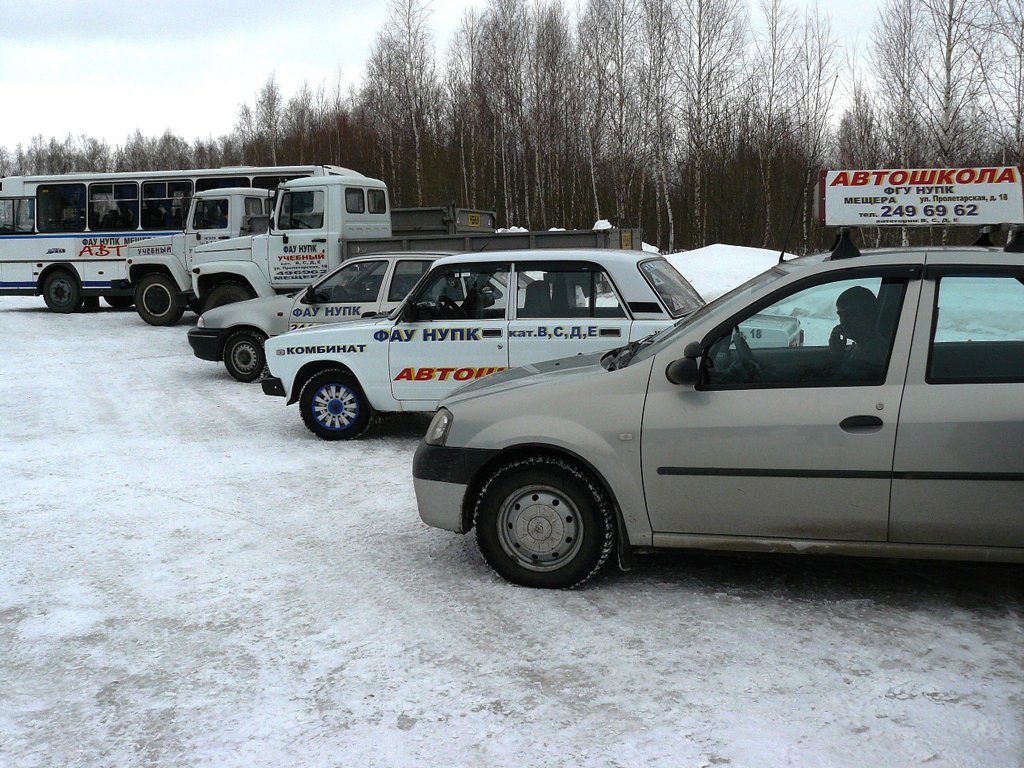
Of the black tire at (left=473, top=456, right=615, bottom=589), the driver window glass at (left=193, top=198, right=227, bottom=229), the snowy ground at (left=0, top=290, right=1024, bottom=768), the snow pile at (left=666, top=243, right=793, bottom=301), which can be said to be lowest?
the snowy ground at (left=0, top=290, right=1024, bottom=768)

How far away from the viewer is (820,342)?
188 inches

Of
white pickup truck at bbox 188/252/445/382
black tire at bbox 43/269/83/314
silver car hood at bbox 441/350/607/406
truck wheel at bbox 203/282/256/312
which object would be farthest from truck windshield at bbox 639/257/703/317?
black tire at bbox 43/269/83/314

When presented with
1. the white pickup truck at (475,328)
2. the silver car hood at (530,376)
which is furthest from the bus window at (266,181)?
the silver car hood at (530,376)

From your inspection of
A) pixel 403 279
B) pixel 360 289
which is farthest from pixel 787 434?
pixel 360 289

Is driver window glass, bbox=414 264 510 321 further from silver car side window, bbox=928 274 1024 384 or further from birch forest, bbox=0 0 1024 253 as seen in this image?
birch forest, bbox=0 0 1024 253

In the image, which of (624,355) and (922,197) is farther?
(624,355)

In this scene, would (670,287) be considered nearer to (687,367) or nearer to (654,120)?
(687,367)

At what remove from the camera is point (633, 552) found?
475 cm

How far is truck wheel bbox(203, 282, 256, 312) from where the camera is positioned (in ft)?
52.4

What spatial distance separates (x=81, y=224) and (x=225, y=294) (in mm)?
7912

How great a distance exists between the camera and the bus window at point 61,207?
71.6 ft

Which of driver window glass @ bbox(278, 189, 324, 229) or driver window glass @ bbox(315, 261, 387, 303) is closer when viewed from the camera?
driver window glass @ bbox(315, 261, 387, 303)

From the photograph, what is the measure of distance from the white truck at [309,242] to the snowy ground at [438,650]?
29.0ft

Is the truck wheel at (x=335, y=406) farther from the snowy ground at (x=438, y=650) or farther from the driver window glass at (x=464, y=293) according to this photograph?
the snowy ground at (x=438, y=650)
